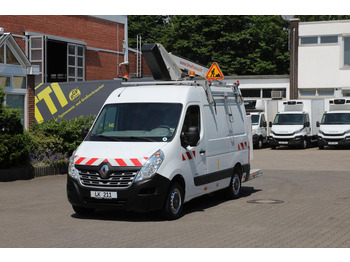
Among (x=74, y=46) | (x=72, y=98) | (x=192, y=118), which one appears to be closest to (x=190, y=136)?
(x=192, y=118)

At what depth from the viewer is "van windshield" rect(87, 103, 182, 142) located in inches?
423

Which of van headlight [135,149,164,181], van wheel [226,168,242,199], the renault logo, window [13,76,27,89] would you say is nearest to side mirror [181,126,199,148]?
van headlight [135,149,164,181]

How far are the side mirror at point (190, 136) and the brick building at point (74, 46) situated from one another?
18789 millimetres

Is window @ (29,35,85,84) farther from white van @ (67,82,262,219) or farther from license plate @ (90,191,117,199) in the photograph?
license plate @ (90,191,117,199)

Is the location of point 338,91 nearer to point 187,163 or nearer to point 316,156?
point 316,156

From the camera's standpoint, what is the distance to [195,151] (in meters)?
11.2

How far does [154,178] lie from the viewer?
9922 millimetres

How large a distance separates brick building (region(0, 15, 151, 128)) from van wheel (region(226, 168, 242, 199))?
1704 cm

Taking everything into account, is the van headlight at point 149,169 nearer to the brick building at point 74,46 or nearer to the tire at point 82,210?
the tire at point 82,210

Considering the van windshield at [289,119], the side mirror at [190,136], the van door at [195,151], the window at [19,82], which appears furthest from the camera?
the van windshield at [289,119]

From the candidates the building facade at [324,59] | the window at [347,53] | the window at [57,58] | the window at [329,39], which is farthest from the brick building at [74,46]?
the window at [347,53]

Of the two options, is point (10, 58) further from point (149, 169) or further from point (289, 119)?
point (289, 119)

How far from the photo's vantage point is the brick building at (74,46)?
105 feet

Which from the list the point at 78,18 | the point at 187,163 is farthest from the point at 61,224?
the point at 78,18
